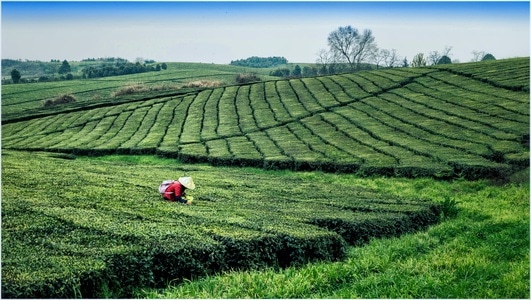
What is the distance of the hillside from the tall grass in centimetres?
1015

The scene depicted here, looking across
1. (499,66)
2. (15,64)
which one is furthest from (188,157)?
(15,64)

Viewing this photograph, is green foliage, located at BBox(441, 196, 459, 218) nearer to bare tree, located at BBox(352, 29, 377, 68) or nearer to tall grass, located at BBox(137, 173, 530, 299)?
tall grass, located at BBox(137, 173, 530, 299)

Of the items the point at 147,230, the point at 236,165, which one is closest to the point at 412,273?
the point at 147,230

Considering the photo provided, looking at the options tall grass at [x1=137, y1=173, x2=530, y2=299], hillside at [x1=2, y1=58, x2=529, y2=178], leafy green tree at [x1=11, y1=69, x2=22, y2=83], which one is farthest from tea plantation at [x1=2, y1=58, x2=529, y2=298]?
leafy green tree at [x1=11, y1=69, x2=22, y2=83]

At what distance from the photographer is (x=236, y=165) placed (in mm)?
27172

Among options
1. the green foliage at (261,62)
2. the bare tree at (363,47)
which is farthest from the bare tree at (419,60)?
the green foliage at (261,62)

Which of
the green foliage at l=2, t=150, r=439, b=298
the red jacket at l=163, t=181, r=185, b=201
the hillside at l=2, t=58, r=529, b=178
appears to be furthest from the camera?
the hillside at l=2, t=58, r=529, b=178

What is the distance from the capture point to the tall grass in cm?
750

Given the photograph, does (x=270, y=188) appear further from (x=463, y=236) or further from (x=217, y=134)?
(x=217, y=134)

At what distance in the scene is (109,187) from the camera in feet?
41.7

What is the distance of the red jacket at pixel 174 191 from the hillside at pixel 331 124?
1248 cm

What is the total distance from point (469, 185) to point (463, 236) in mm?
8801

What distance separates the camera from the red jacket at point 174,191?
12.2m

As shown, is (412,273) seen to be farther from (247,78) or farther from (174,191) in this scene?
(247,78)
